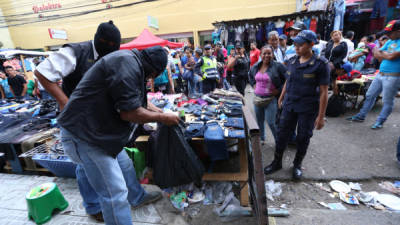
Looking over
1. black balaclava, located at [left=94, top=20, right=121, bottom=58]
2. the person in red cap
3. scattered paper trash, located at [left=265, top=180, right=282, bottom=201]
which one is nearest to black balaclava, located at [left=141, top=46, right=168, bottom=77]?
black balaclava, located at [left=94, top=20, right=121, bottom=58]

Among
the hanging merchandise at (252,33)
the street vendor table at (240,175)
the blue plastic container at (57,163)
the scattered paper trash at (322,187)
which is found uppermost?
the hanging merchandise at (252,33)

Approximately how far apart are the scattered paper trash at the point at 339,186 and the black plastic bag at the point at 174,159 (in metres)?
1.95

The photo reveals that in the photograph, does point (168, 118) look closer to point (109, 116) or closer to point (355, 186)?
point (109, 116)

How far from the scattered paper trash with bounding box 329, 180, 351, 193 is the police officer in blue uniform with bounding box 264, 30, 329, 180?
41cm

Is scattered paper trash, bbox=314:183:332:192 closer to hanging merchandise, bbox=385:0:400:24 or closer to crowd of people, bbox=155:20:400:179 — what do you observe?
crowd of people, bbox=155:20:400:179

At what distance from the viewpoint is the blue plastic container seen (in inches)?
97.1

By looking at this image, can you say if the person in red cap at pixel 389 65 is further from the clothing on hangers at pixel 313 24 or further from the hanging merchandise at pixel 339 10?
the clothing on hangers at pixel 313 24

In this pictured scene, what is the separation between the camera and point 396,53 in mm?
3391

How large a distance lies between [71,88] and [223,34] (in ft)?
28.9

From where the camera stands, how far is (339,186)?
8.63 feet

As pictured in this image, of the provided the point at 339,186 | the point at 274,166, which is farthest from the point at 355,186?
the point at 274,166

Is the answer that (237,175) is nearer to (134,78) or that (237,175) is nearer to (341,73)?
(134,78)

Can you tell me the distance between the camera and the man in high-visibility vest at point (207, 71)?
5.30m

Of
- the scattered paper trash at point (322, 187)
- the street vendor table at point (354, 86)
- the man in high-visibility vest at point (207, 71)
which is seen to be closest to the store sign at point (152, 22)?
the man in high-visibility vest at point (207, 71)
